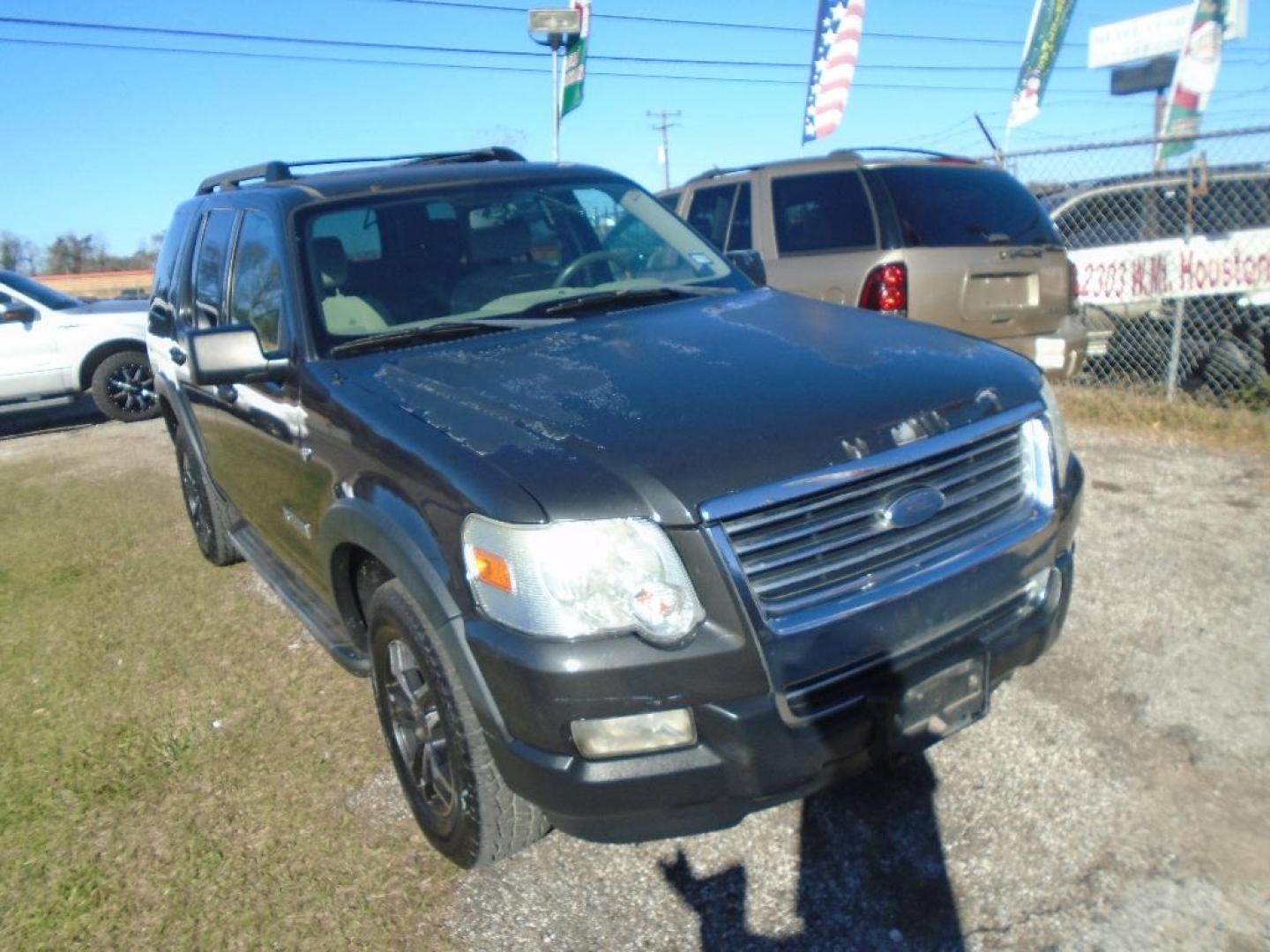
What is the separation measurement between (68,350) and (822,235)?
836 cm

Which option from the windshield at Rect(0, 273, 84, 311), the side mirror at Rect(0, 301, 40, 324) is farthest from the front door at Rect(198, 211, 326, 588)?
the windshield at Rect(0, 273, 84, 311)

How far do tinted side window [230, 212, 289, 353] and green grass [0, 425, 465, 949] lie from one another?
1479mm

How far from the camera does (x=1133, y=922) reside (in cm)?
246

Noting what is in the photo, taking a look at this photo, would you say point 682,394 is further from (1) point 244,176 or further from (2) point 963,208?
(2) point 963,208

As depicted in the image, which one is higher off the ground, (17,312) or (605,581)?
(605,581)

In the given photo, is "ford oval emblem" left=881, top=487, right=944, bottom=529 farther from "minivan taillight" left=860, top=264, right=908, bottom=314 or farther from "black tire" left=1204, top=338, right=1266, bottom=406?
"black tire" left=1204, top=338, right=1266, bottom=406

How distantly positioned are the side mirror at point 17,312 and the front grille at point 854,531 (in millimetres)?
10989

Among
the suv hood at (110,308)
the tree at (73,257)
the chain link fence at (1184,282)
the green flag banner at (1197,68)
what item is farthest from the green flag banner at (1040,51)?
the tree at (73,257)

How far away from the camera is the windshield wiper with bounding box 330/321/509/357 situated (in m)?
3.26

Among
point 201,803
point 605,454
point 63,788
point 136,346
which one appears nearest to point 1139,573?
point 605,454

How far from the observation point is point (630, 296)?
3688 millimetres

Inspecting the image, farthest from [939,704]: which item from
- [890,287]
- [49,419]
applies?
[49,419]

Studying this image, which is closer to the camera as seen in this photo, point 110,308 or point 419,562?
point 419,562

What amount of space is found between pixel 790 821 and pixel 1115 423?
5293mm
